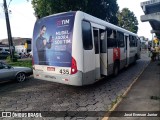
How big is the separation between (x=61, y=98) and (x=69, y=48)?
1953 mm

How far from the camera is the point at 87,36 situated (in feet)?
26.2

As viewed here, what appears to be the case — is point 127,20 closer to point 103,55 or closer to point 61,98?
point 103,55

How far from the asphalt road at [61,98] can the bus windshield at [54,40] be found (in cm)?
131

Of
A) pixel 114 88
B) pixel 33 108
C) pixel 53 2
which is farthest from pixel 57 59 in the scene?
pixel 53 2

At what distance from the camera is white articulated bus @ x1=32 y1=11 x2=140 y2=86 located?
24.6ft

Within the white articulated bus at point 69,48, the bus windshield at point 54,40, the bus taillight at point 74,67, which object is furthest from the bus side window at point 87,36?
the bus taillight at point 74,67

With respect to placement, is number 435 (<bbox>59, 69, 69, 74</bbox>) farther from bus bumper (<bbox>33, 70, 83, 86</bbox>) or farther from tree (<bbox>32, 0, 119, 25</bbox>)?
tree (<bbox>32, 0, 119, 25</bbox>)

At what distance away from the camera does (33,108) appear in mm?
6578

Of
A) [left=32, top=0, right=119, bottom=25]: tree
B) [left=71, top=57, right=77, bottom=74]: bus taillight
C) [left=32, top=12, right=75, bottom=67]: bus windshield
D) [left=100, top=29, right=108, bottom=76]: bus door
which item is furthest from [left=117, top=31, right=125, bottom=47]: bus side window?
[left=32, top=0, right=119, bottom=25]: tree

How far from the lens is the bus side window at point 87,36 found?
7750 mm

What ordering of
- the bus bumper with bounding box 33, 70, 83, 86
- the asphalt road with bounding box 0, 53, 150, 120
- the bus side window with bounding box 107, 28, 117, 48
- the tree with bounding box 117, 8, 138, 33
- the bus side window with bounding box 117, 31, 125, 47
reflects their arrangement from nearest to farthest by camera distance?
the asphalt road with bounding box 0, 53, 150, 120 → the bus bumper with bounding box 33, 70, 83, 86 → the bus side window with bounding box 107, 28, 117, 48 → the bus side window with bounding box 117, 31, 125, 47 → the tree with bounding box 117, 8, 138, 33

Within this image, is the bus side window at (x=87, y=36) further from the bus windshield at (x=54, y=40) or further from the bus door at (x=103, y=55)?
the bus door at (x=103, y=55)

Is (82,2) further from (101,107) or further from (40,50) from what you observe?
(101,107)

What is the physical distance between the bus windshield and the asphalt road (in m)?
1.31
